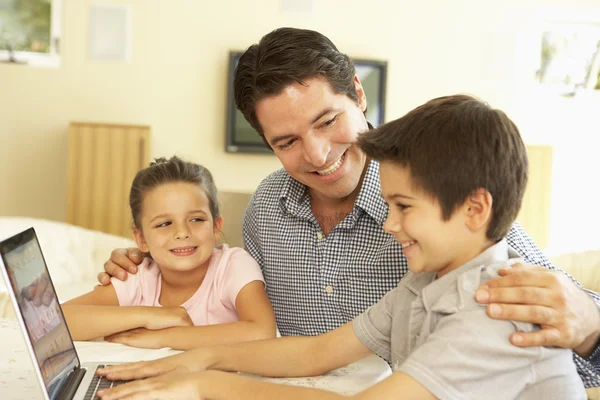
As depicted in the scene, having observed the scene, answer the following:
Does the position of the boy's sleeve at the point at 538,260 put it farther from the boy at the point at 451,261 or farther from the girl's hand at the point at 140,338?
the girl's hand at the point at 140,338

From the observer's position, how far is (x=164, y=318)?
1.55 metres

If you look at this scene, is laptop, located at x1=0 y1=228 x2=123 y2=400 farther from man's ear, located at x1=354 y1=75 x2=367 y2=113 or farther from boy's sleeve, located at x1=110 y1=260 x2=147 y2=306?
man's ear, located at x1=354 y1=75 x2=367 y2=113

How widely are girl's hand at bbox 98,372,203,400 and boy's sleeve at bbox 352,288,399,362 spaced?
308mm

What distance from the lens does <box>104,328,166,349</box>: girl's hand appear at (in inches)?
57.7

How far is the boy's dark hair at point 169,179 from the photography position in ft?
5.85

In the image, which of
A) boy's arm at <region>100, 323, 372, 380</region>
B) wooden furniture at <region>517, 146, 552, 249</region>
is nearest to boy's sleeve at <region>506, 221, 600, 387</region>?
boy's arm at <region>100, 323, 372, 380</region>

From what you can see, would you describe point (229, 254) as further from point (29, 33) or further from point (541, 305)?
point (29, 33)

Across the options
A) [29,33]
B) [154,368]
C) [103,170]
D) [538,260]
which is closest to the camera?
[154,368]

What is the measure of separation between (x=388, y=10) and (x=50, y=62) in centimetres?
243

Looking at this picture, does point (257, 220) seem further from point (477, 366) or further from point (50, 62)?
point (50, 62)

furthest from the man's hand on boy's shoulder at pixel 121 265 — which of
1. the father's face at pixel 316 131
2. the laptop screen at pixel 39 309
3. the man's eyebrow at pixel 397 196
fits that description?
the man's eyebrow at pixel 397 196

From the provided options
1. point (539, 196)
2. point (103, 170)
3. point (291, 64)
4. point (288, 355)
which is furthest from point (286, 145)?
point (539, 196)

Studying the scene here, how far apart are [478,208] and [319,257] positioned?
76 cm

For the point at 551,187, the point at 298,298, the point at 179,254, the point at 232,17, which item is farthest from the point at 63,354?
the point at 551,187
